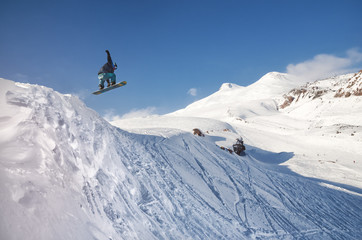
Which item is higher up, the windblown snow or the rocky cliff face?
the rocky cliff face

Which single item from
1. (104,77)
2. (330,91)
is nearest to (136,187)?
(104,77)

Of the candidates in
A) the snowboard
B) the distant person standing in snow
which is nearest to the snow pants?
the distant person standing in snow

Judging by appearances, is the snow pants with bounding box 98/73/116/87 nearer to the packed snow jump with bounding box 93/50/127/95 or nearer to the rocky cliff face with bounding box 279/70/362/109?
the packed snow jump with bounding box 93/50/127/95

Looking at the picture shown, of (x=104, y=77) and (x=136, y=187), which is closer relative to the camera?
(x=136, y=187)

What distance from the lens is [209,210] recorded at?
8.35 metres

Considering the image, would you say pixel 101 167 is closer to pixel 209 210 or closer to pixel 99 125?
pixel 99 125

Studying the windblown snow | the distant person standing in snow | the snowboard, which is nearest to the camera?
the windblown snow

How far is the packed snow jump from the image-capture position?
1176cm

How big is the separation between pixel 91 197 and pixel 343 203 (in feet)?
47.8

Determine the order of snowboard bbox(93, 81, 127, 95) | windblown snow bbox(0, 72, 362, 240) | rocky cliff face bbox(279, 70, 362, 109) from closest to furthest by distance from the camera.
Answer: windblown snow bbox(0, 72, 362, 240) → snowboard bbox(93, 81, 127, 95) → rocky cliff face bbox(279, 70, 362, 109)

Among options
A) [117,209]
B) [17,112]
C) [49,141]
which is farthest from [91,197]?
[17,112]

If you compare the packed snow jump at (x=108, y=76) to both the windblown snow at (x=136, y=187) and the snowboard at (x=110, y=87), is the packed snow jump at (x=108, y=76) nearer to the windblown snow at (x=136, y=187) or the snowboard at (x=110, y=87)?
the snowboard at (x=110, y=87)

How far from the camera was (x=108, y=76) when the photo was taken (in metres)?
12.0

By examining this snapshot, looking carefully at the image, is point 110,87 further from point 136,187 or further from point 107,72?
point 136,187
